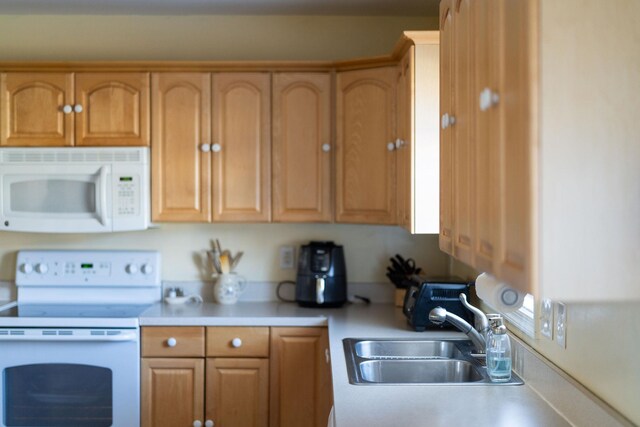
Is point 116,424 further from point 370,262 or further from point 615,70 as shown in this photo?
point 615,70

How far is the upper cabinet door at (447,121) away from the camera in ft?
6.09

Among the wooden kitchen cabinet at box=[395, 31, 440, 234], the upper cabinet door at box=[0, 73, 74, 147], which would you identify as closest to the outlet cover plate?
the wooden kitchen cabinet at box=[395, 31, 440, 234]

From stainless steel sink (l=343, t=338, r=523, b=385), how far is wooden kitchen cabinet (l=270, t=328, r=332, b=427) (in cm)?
49

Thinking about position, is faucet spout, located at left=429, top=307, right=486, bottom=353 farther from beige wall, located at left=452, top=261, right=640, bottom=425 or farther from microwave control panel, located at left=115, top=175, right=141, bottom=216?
microwave control panel, located at left=115, top=175, right=141, bottom=216

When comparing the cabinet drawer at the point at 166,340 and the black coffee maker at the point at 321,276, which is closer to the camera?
the cabinet drawer at the point at 166,340

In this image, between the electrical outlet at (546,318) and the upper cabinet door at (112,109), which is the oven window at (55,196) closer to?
the upper cabinet door at (112,109)

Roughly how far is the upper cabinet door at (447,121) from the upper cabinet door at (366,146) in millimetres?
1145

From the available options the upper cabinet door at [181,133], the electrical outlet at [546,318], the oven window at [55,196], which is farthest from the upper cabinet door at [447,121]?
the oven window at [55,196]

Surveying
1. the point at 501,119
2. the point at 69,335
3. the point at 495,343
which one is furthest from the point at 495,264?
the point at 69,335

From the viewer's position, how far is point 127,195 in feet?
10.9

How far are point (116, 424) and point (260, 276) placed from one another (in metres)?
1.03

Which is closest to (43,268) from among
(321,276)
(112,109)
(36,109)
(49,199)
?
(49,199)

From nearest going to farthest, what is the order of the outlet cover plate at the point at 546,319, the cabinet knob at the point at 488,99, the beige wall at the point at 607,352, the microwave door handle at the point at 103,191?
1. the cabinet knob at the point at 488,99
2. the beige wall at the point at 607,352
3. the outlet cover plate at the point at 546,319
4. the microwave door handle at the point at 103,191

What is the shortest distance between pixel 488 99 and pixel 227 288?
235 cm
